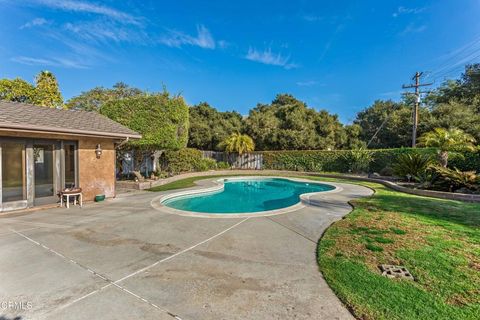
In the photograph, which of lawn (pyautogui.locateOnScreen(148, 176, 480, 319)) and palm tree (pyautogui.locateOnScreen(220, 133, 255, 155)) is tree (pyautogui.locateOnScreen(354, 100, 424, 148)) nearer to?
palm tree (pyautogui.locateOnScreen(220, 133, 255, 155))

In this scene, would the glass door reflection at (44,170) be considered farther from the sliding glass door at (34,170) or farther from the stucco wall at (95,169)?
the stucco wall at (95,169)

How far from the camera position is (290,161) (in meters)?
23.1

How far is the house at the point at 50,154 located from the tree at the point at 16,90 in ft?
59.1

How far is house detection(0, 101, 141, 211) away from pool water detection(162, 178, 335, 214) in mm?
3272

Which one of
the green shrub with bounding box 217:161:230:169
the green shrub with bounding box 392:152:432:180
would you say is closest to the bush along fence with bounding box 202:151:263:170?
the green shrub with bounding box 217:161:230:169

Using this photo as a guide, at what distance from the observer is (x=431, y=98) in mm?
30266

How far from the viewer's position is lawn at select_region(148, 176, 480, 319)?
2.73 m

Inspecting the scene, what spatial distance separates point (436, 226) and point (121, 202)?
10354 millimetres

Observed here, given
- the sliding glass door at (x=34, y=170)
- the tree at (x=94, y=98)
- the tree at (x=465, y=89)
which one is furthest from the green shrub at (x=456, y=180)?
the tree at (x=94, y=98)

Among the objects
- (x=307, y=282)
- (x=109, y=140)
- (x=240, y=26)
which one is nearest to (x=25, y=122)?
(x=109, y=140)

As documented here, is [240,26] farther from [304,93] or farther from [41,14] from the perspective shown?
[304,93]

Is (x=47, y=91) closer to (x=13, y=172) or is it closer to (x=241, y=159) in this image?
(x=241, y=159)

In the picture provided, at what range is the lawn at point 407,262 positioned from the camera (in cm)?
273

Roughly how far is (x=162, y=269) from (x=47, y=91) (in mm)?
28573
